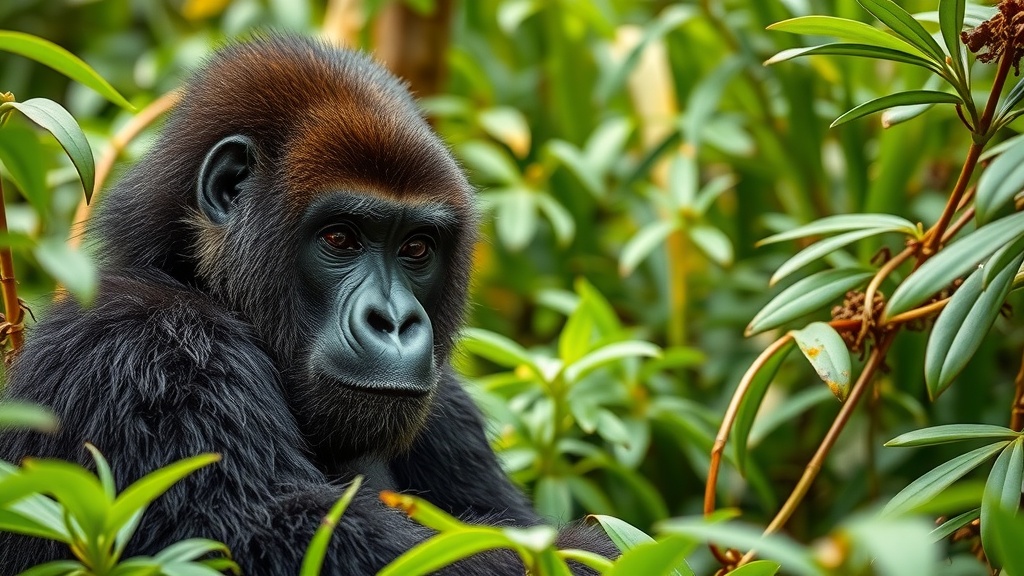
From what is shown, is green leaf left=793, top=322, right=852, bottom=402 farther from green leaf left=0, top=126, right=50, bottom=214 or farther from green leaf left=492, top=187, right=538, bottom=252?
green leaf left=492, top=187, right=538, bottom=252

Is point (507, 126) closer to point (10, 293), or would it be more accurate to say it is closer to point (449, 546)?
point (10, 293)

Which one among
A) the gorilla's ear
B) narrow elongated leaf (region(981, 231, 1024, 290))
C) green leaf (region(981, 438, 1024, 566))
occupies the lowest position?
green leaf (region(981, 438, 1024, 566))

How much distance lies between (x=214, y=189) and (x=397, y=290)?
0.53 m

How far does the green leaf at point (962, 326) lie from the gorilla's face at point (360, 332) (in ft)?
3.67

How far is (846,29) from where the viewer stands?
2170 mm

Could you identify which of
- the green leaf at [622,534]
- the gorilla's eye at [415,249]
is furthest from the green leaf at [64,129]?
the green leaf at [622,534]

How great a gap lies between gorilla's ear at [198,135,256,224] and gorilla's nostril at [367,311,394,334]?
0.48 metres

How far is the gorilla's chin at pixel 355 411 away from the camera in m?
2.63

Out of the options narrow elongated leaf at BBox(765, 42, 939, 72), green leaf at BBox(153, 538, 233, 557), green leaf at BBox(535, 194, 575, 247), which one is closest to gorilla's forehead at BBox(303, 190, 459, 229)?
narrow elongated leaf at BBox(765, 42, 939, 72)

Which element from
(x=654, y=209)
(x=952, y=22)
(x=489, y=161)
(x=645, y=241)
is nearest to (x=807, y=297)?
(x=952, y=22)

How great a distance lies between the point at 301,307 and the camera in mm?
2740

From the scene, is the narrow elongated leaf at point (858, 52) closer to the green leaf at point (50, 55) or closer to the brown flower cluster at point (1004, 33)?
the brown flower cluster at point (1004, 33)

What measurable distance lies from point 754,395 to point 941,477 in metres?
0.56

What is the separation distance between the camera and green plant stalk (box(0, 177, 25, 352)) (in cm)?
235
